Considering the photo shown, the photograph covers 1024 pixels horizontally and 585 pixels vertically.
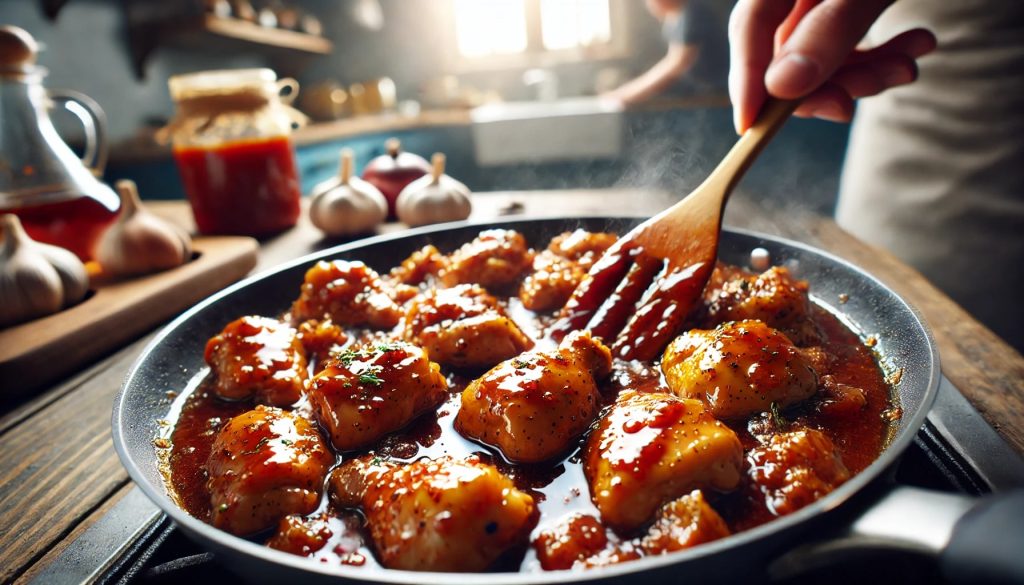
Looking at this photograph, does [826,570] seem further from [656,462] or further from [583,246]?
[583,246]

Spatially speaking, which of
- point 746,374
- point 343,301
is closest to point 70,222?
point 343,301

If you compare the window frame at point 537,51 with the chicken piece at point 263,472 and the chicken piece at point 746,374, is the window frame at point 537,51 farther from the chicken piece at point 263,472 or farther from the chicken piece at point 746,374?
the chicken piece at point 263,472

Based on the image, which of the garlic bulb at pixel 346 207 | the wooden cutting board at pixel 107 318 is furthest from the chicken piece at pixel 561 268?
the wooden cutting board at pixel 107 318

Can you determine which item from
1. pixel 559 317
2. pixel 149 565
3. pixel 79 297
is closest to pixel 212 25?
pixel 79 297

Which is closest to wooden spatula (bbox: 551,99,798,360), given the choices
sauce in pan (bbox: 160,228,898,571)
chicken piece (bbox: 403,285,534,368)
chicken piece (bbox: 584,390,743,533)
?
sauce in pan (bbox: 160,228,898,571)

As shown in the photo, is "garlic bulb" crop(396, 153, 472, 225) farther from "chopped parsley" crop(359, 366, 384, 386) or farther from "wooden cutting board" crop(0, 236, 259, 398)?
"chopped parsley" crop(359, 366, 384, 386)
